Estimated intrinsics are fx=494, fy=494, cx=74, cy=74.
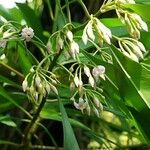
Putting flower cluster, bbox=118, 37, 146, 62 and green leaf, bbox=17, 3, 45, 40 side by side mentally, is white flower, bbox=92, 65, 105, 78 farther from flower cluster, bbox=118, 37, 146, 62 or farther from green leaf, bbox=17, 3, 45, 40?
green leaf, bbox=17, 3, 45, 40

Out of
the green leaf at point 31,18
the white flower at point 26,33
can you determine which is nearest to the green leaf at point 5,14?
the green leaf at point 31,18

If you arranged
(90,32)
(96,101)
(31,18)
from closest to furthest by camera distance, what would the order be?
(90,32) < (96,101) < (31,18)

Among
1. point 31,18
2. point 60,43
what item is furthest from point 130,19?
point 31,18

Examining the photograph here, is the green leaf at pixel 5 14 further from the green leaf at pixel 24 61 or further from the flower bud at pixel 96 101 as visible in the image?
the flower bud at pixel 96 101

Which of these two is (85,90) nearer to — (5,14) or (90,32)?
(90,32)

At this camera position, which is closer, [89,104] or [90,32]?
[90,32]

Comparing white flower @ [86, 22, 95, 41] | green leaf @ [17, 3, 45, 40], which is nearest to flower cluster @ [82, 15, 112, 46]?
white flower @ [86, 22, 95, 41]
